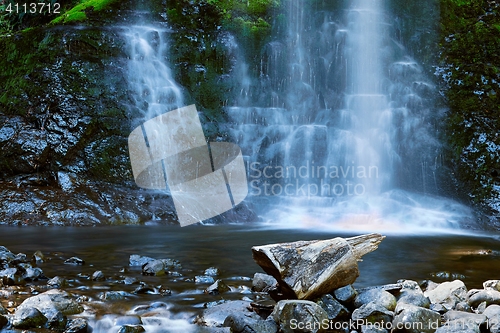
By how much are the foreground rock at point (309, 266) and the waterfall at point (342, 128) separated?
23.3 feet

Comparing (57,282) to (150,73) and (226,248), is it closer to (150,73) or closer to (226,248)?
(226,248)

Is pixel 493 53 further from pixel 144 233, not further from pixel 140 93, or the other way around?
pixel 144 233

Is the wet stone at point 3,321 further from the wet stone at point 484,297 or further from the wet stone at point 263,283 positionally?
the wet stone at point 484,297

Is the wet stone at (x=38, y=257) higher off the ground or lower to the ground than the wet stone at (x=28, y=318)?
lower

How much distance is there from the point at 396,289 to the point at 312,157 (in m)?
9.86

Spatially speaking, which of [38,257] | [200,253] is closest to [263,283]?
[200,253]

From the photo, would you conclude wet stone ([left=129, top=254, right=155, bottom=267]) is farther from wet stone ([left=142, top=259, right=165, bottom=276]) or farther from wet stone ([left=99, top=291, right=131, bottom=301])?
wet stone ([left=99, top=291, right=131, bottom=301])

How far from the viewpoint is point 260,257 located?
4.18m

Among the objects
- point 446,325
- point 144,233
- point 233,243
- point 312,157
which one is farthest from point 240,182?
point 446,325

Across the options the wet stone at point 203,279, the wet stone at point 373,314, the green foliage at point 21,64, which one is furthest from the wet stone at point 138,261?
the green foliage at point 21,64

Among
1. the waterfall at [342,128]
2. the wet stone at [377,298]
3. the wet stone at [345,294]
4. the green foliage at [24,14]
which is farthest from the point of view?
the green foliage at [24,14]

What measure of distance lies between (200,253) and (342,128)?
28.2 feet

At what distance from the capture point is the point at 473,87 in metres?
14.6

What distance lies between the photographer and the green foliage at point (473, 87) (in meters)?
13.4
